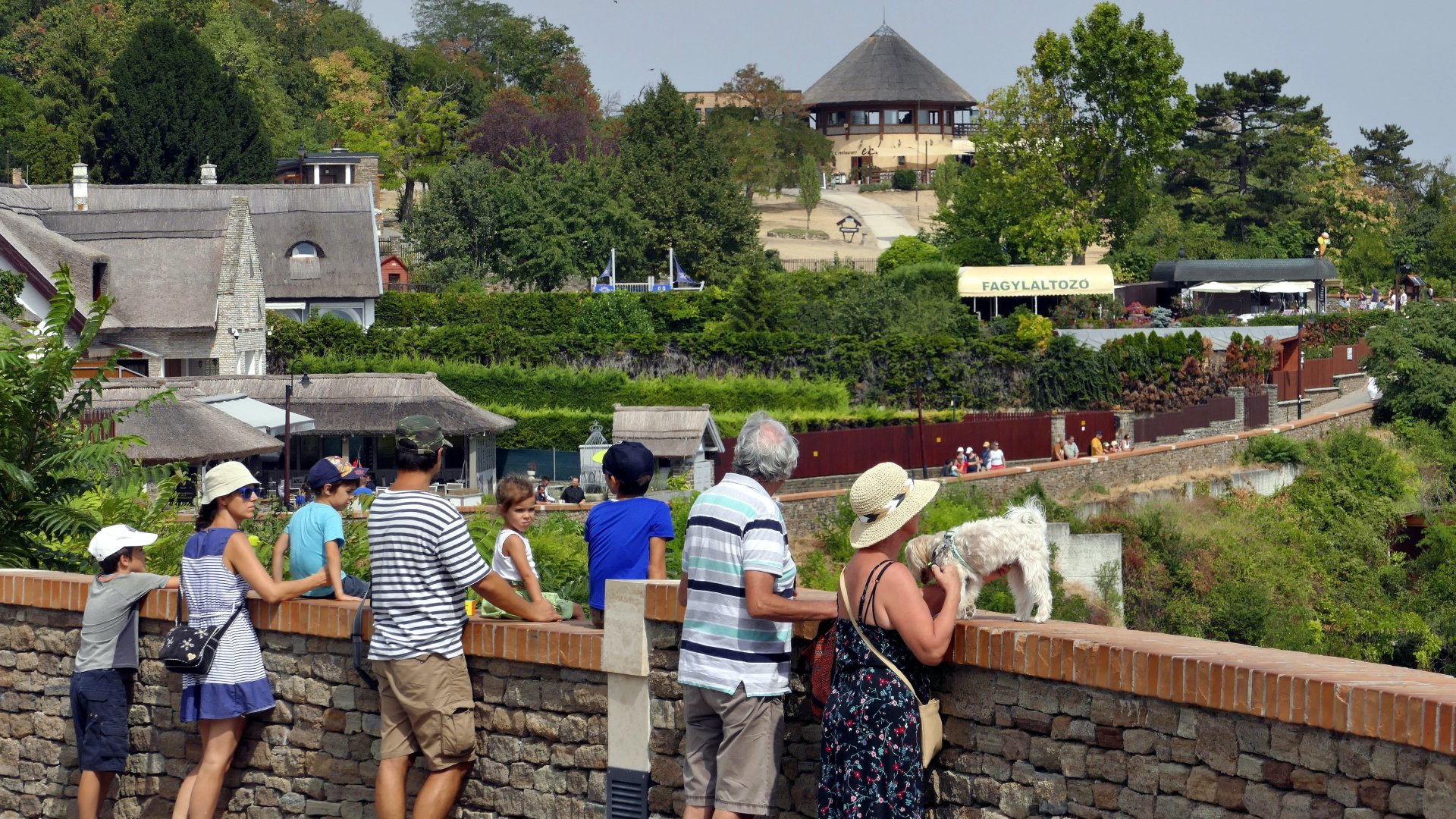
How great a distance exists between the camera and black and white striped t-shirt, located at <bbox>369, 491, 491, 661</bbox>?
249 inches

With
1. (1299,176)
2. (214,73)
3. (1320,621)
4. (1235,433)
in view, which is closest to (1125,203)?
(1299,176)

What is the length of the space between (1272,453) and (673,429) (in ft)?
46.7

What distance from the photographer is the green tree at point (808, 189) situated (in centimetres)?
8206

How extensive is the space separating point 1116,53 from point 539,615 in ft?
181

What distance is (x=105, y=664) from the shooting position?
748 centimetres

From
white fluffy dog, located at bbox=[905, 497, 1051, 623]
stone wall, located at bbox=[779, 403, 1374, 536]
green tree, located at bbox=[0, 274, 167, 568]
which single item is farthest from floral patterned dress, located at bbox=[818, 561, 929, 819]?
stone wall, located at bbox=[779, 403, 1374, 536]

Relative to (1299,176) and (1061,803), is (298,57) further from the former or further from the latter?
(1061,803)

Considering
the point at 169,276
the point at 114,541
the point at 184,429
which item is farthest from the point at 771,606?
the point at 169,276

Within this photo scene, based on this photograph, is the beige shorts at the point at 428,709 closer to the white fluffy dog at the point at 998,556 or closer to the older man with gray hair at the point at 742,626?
the older man with gray hair at the point at 742,626

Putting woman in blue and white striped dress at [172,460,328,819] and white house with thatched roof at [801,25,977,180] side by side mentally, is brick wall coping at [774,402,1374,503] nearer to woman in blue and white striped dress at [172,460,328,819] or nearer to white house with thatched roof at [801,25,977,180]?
woman in blue and white striped dress at [172,460,328,819]

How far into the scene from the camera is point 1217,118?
255ft

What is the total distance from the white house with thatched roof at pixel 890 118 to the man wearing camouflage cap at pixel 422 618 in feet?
304

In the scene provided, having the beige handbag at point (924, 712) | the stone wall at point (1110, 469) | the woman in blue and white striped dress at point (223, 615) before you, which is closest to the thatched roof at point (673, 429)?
the stone wall at point (1110, 469)

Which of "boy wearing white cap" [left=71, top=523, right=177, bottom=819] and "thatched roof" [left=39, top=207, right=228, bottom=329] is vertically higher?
"thatched roof" [left=39, top=207, right=228, bottom=329]
